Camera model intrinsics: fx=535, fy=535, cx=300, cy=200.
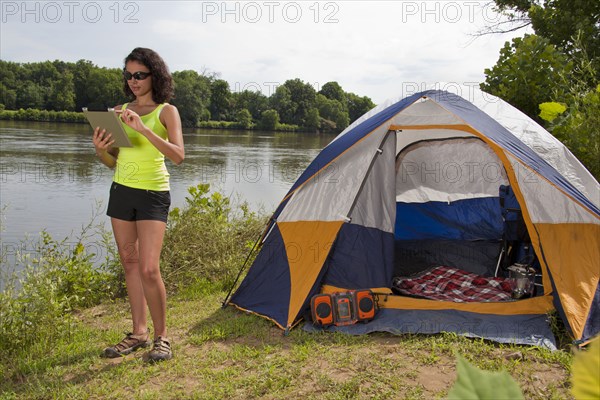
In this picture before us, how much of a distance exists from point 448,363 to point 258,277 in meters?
1.60

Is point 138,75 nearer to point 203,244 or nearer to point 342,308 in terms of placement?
point 342,308

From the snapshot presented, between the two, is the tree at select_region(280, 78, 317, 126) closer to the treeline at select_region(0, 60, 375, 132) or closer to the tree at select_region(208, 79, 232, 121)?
the treeline at select_region(0, 60, 375, 132)

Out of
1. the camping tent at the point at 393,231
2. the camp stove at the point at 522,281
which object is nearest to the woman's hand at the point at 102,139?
the camping tent at the point at 393,231

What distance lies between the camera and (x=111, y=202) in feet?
10.2

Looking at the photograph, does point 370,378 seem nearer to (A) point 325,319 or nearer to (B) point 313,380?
(B) point 313,380

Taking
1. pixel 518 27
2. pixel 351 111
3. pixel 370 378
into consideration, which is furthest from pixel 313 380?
pixel 351 111

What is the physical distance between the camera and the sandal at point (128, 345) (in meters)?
3.29

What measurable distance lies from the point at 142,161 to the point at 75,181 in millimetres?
10242

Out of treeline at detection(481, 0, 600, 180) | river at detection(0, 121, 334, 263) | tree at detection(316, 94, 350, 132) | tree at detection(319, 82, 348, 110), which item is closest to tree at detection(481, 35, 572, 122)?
treeline at detection(481, 0, 600, 180)

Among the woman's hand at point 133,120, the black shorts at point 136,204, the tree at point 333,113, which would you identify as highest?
the tree at point 333,113

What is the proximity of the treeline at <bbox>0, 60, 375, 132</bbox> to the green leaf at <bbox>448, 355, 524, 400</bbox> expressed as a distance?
29071 millimetres

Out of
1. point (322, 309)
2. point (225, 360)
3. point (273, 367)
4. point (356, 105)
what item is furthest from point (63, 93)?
point (273, 367)

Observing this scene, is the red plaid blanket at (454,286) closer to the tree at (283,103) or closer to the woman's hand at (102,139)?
the woman's hand at (102,139)

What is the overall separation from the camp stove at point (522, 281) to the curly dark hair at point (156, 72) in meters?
2.89
